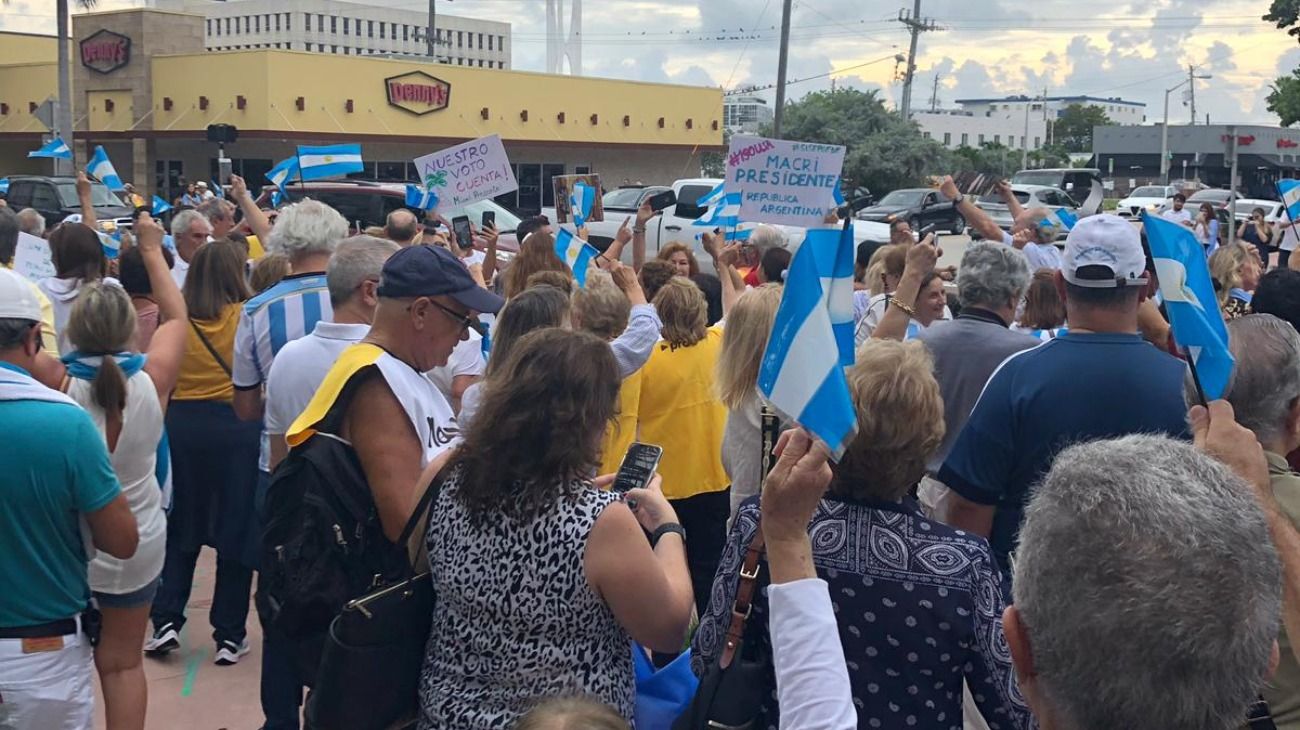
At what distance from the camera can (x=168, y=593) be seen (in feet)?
19.0

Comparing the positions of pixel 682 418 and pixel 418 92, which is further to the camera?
pixel 418 92

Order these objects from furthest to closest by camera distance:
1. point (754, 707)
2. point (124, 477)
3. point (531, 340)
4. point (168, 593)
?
1. point (168, 593)
2. point (124, 477)
3. point (531, 340)
4. point (754, 707)

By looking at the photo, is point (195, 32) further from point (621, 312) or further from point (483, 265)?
point (621, 312)

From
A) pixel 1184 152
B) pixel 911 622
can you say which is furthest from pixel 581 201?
pixel 1184 152

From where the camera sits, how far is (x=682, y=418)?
5.14 meters

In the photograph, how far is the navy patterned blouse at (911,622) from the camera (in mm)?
2518

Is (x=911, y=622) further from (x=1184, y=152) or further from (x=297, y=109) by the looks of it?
(x=1184, y=152)

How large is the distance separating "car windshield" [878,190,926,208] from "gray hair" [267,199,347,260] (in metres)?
26.4

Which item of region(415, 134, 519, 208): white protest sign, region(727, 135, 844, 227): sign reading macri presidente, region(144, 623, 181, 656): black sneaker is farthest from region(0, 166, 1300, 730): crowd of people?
region(415, 134, 519, 208): white protest sign

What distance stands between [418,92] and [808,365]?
34.2 meters

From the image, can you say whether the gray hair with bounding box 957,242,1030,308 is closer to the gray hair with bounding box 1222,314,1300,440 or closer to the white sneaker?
the gray hair with bounding box 1222,314,1300,440

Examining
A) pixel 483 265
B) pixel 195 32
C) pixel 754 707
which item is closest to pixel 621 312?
pixel 754 707

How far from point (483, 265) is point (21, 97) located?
1380 inches

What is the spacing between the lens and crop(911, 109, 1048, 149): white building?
106m
